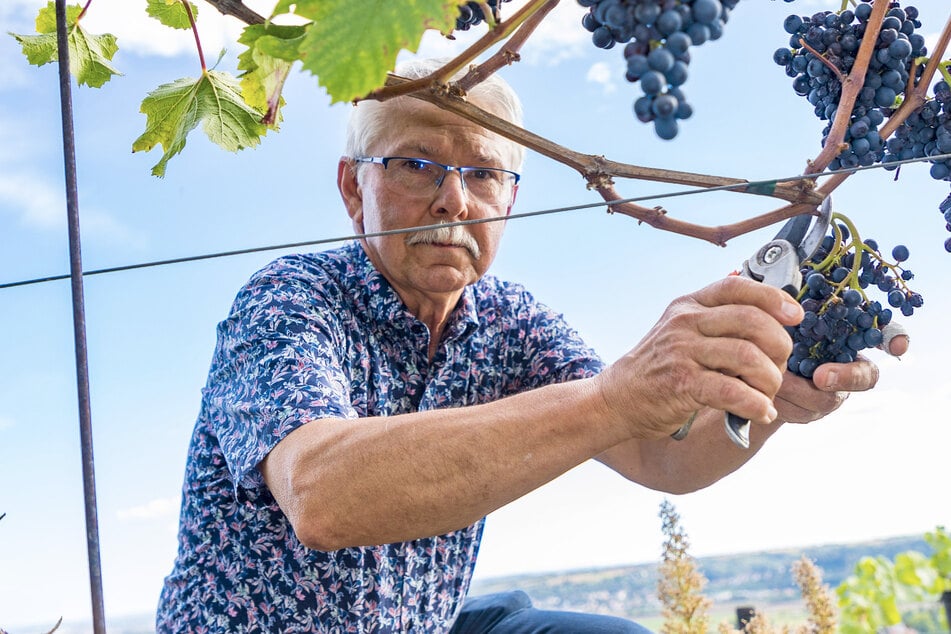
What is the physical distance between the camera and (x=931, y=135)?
0.99 meters

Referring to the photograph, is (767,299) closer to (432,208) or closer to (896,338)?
(896,338)

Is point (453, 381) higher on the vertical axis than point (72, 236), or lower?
higher

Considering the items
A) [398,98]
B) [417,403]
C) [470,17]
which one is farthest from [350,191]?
[470,17]

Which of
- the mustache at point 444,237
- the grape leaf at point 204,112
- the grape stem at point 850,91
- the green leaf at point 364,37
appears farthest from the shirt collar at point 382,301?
the green leaf at point 364,37

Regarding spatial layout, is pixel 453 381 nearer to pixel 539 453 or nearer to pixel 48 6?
pixel 539 453

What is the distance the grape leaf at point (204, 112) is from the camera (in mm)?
1100

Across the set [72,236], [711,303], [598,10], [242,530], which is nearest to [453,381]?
[242,530]

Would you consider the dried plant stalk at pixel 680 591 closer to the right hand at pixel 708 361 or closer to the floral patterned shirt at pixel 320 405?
the floral patterned shirt at pixel 320 405

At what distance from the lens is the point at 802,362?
1.06 m

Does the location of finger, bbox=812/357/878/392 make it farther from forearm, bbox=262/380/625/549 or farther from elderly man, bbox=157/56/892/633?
forearm, bbox=262/380/625/549

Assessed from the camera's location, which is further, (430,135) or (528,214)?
(430,135)

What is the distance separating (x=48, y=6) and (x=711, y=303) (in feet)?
3.06

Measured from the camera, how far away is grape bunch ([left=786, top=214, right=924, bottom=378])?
0.96 metres

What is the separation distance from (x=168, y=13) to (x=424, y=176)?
524 mm
